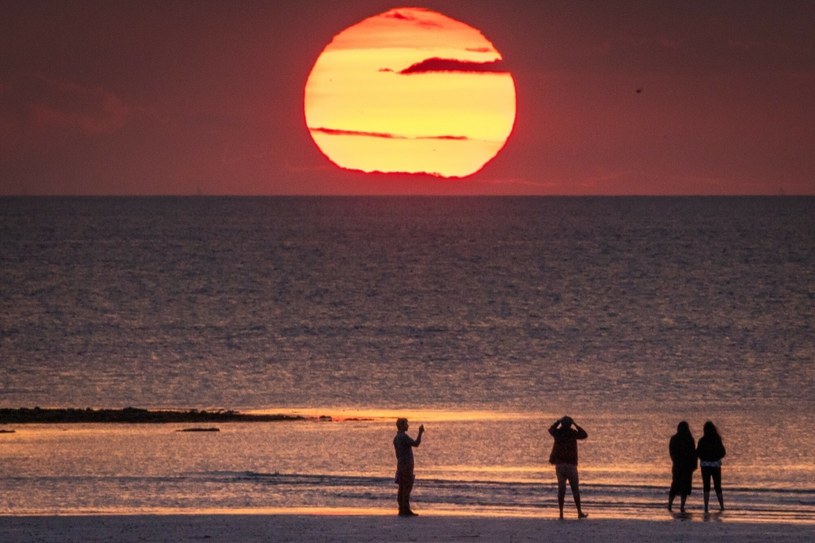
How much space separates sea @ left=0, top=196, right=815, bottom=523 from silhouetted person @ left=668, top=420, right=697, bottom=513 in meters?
0.36

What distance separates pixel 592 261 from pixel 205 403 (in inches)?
3916

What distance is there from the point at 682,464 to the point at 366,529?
572cm

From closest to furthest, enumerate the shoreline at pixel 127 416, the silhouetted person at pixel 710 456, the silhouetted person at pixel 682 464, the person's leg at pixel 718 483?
1. the silhouetted person at pixel 710 456
2. the person's leg at pixel 718 483
3. the silhouetted person at pixel 682 464
4. the shoreline at pixel 127 416

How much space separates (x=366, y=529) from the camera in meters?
20.5

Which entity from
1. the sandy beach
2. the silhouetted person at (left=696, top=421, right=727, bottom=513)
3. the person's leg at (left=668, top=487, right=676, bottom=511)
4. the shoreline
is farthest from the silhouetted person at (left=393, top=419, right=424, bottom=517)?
the shoreline

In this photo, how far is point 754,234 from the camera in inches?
7426

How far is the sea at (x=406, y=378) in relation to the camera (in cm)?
2636

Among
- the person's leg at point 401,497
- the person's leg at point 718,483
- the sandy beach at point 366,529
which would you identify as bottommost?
the sandy beach at point 366,529

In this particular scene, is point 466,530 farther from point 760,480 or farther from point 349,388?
→ point 349,388

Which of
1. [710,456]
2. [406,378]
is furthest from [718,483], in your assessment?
[406,378]

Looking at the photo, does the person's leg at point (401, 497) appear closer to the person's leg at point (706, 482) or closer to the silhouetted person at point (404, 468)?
the silhouetted person at point (404, 468)

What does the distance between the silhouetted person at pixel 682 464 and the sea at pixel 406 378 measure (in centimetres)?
36

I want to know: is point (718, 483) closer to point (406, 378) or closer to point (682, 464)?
point (682, 464)

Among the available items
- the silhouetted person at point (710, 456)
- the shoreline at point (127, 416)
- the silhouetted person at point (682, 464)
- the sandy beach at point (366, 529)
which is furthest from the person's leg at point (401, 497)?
the shoreline at point (127, 416)
